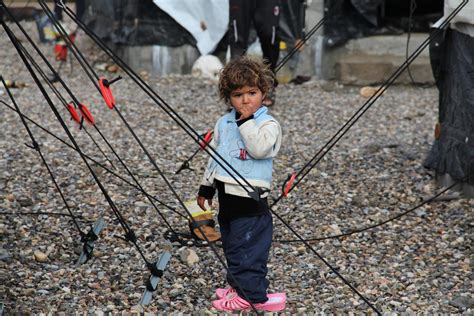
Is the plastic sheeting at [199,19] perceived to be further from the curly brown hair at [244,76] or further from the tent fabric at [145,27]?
the curly brown hair at [244,76]

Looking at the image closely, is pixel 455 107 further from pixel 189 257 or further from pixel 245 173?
pixel 245 173

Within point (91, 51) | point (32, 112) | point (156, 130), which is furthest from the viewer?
point (91, 51)

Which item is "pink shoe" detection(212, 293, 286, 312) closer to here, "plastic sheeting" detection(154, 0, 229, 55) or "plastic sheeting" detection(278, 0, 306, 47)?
"plastic sheeting" detection(278, 0, 306, 47)

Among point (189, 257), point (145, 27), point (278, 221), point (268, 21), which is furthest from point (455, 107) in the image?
point (145, 27)

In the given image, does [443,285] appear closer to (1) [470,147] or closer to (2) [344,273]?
(2) [344,273]

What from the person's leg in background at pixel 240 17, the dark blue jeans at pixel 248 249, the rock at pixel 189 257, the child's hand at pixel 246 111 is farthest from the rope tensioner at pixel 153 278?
the person's leg in background at pixel 240 17

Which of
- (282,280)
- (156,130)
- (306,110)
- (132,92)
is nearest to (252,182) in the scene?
(282,280)

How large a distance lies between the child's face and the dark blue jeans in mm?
479

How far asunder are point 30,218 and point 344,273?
1.97 meters

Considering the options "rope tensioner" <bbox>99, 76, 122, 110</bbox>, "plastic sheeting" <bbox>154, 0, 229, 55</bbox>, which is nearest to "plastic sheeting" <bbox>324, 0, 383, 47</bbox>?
"plastic sheeting" <bbox>154, 0, 229, 55</bbox>

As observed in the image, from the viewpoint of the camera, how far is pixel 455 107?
6.09 metres

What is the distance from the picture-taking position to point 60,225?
526cm

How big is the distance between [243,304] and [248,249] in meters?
0.30

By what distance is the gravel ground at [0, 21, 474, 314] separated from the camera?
14.1ft
